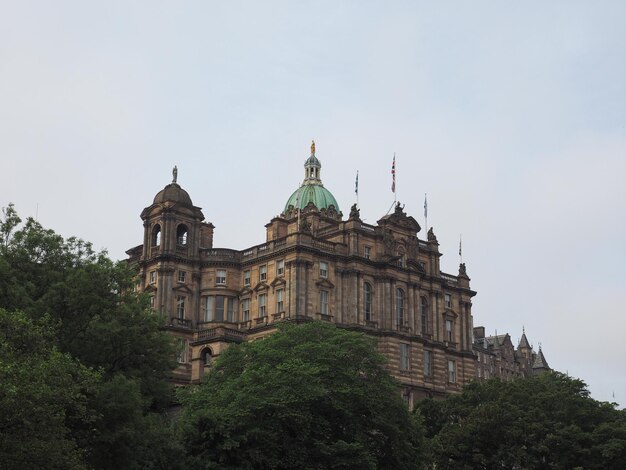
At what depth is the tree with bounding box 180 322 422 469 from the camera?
62125 millimetres

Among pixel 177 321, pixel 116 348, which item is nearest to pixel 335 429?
pixel 116 348

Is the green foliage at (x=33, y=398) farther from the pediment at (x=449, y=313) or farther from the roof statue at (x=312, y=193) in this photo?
the roof statue at (x=312, y=193)

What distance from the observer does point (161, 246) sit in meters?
110

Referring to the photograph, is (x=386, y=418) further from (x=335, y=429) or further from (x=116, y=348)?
(x=116, y=348)

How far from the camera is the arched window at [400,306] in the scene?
11058 centimetres

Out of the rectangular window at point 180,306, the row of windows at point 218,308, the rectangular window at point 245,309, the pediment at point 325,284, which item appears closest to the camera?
the pediment at point 325,284

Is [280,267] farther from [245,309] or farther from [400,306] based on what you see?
[400,306]

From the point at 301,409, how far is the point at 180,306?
45.8m

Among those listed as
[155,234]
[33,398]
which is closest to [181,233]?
[155,234]

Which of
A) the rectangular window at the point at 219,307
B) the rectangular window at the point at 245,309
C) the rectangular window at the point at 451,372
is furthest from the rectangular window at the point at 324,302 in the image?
the rectangular window at the point at 451,372

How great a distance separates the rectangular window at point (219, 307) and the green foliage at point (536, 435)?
32.5 metres

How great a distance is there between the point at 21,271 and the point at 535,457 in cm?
4391

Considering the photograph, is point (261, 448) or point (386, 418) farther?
point (386, 418)

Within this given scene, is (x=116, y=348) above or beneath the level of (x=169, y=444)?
above
